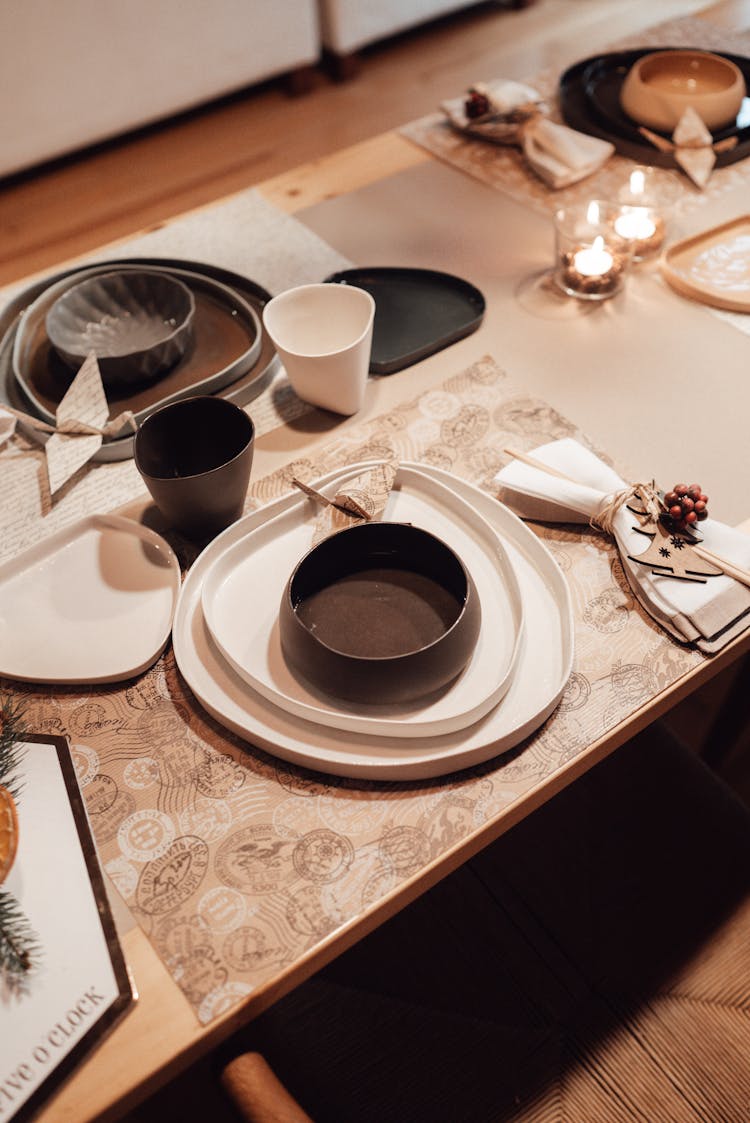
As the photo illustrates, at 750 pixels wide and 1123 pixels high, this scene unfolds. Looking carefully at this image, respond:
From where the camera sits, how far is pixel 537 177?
4.35 ft

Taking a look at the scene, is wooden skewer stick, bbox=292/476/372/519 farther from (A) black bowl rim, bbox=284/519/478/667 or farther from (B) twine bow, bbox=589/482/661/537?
(B) twine bow, bbox=589/482/661/537

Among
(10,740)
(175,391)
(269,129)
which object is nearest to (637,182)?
(175,391)

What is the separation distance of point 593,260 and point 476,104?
450mm

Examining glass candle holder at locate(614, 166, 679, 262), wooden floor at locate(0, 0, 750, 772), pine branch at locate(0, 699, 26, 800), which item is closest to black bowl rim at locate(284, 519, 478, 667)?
pine branch at locate(0, 699, 26, 800)

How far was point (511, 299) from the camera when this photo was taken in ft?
3.67

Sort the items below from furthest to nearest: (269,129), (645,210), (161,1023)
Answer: (269,129), (645,210), (161,1023)

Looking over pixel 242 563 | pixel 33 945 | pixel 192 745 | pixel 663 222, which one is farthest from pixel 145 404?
pixel 663 222

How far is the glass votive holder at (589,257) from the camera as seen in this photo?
3.61 feet

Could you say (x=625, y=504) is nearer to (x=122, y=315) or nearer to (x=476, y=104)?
(x=122, y=315)

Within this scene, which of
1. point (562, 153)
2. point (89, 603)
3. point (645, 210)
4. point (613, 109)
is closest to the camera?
point (89, 603)

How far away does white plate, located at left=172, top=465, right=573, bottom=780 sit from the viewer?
2.19ft

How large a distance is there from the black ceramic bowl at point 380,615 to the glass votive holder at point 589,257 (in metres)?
0.53

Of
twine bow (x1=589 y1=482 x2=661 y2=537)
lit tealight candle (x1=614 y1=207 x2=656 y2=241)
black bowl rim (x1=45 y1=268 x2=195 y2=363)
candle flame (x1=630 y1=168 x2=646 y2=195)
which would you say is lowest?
twine bow (x1=589 y1=482 x2=661 y2=537)

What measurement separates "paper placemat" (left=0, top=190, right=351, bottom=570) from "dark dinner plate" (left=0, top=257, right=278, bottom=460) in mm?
21
